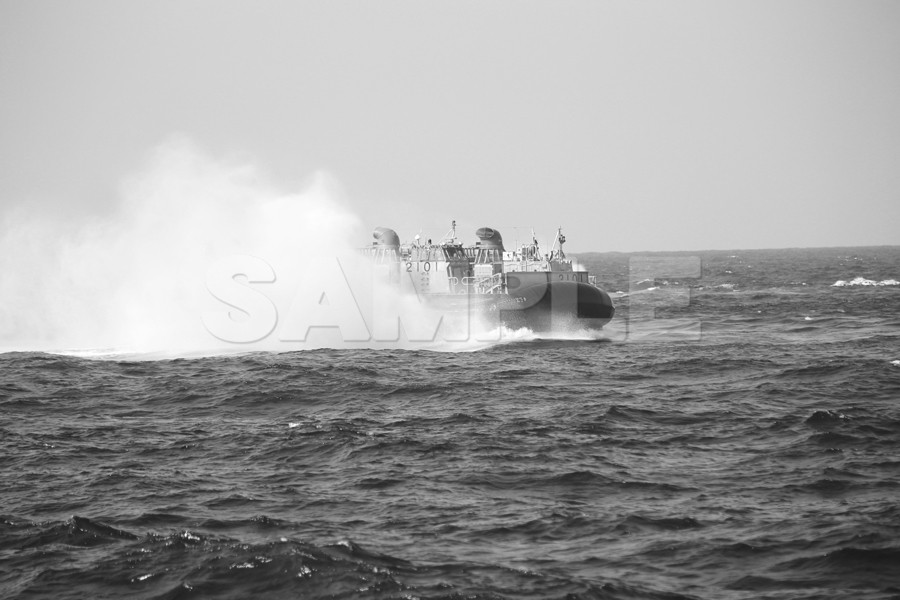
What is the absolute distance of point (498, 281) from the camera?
145ft

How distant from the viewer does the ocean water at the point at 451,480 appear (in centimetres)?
1253

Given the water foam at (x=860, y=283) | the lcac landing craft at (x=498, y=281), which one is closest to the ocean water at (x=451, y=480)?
the lcac landing craft at (x=498, y=281)

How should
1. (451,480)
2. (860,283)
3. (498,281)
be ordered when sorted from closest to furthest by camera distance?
(451,480) → (498,281) → (860,283)

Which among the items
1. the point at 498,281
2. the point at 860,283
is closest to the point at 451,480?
the point at 498,281

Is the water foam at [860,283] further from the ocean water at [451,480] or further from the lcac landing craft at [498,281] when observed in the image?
the ocean water at [451,480]

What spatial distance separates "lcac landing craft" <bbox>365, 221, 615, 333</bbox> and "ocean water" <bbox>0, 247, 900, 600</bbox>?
931cm

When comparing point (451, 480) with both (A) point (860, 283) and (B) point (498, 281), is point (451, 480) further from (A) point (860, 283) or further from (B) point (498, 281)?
(A) point (860, 283)

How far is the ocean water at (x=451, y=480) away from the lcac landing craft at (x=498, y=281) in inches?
366

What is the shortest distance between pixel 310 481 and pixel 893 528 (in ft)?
34.7

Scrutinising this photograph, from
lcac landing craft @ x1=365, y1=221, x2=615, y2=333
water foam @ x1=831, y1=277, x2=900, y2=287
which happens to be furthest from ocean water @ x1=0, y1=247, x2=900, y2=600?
water foam @ x1=831, y1=277, x2=900, y2=287

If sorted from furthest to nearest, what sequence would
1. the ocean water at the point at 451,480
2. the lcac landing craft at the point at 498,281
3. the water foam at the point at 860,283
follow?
the water foam at the point at 860,283 → the lcac landing craft at the point at 498,281 → the ocean water at the point at 451,480

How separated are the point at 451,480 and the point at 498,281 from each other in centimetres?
2741

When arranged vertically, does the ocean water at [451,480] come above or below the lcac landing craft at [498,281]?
below

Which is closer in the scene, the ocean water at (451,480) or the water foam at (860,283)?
the ocean water at (451,480)
